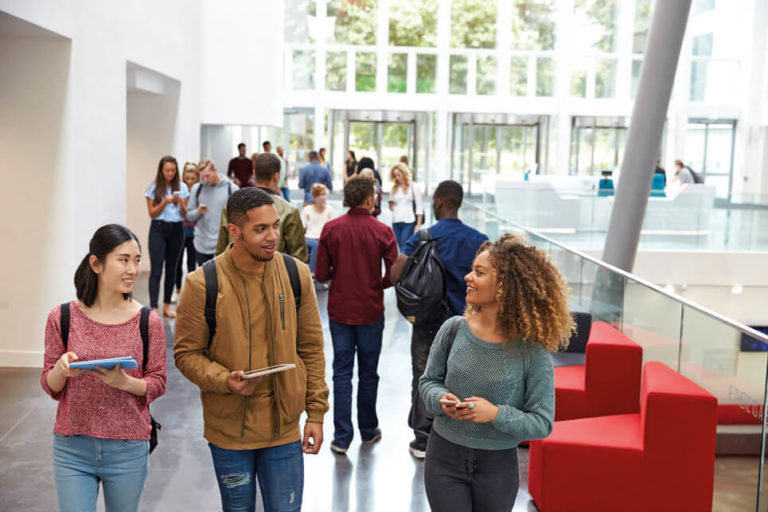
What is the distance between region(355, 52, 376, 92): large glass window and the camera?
1161 inches

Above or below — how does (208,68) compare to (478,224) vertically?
above

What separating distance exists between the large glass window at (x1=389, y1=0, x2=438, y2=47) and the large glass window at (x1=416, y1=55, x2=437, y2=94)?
848 mm

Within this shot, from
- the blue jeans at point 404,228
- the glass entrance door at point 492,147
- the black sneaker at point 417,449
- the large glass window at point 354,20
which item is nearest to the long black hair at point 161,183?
the blue jeans at point 404,228

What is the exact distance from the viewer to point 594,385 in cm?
604

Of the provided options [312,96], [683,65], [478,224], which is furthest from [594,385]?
[683,65]

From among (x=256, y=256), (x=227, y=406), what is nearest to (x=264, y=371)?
(x=227, y=406)

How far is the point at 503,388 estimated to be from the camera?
3.09 metres

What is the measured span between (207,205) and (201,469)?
4.69 m

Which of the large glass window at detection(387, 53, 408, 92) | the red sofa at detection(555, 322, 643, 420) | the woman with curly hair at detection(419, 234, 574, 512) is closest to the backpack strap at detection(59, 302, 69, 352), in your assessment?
the woman with curly hair at detection(419, 234, 574, 512)

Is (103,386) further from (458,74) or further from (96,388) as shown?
(458,74)

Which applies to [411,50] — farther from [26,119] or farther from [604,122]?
[26,119]

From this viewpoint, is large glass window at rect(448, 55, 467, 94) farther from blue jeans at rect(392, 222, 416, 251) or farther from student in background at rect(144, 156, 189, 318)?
student in background at rect(144, 156, 189, 318)

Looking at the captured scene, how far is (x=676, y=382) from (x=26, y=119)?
6.18 meters

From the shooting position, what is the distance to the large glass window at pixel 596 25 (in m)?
30.3
